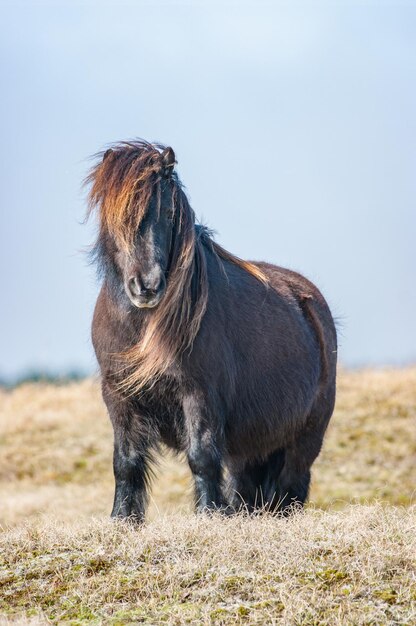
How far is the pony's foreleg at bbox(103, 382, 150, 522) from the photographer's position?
7.12 meters

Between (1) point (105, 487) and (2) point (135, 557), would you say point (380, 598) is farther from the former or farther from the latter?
(1) point (105, 487)

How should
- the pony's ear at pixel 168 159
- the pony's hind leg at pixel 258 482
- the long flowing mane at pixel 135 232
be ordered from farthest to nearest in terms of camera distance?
the pony's hind leg at pixel 258 482
the pony's ear at pixel 168 159
the long flowing mane at pixel 135 232

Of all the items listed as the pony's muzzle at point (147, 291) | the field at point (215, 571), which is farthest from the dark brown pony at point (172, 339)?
the field at point (215, 571)

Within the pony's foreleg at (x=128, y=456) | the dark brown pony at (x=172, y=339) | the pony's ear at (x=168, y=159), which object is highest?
the pony's ear at (x=168, y=159)

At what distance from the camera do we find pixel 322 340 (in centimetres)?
875

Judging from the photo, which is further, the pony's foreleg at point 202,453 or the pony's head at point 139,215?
the pony's foreleg at point 202,453

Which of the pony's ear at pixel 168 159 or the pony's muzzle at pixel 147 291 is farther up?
the pony's ear at pixel 168 159

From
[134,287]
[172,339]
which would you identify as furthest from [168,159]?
[172,339]

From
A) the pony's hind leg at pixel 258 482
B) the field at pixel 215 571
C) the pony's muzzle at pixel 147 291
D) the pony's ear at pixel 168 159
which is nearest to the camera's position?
the field at pixel 215 571

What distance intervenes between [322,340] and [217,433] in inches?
81.2

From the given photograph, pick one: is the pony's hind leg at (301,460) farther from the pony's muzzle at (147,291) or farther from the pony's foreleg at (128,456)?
the pony's muzzle at (147,291)

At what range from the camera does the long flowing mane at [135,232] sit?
6.76 metres

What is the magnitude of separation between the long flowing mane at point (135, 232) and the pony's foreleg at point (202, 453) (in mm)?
347

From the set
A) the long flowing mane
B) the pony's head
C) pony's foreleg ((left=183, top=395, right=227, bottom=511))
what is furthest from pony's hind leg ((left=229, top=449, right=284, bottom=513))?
the pony's head
